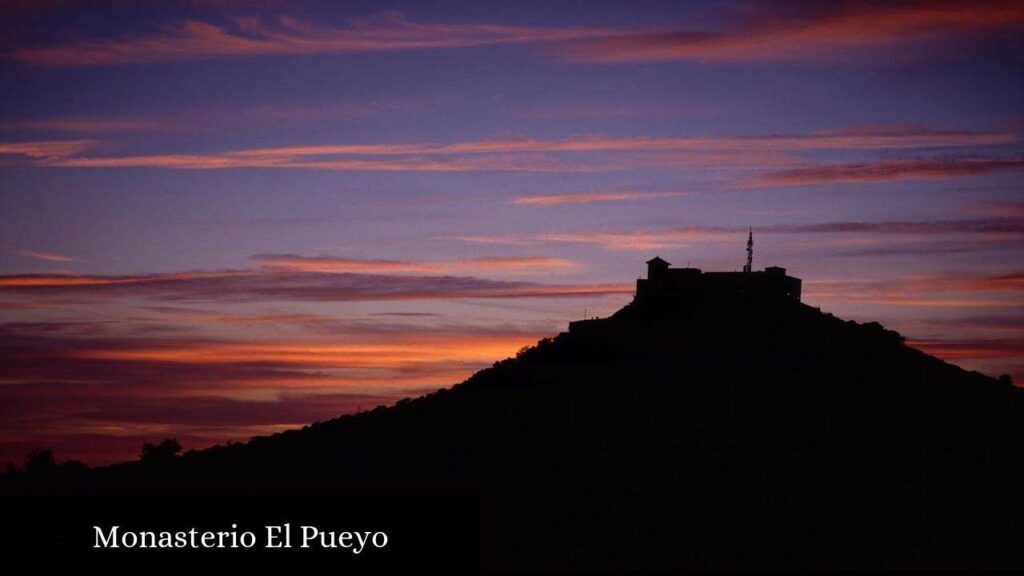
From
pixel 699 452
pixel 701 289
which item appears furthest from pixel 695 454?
pixel 701 289

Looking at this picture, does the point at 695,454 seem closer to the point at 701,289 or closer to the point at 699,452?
the point at 699,452

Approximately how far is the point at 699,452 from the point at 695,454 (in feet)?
1.07

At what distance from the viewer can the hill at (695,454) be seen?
64.8 m

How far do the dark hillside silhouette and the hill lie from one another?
13 centimetres

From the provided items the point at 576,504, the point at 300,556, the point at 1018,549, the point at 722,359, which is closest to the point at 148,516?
the point at 300,556

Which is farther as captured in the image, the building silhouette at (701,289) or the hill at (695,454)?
the building silhouette at (701,289)

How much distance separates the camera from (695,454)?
241 ft

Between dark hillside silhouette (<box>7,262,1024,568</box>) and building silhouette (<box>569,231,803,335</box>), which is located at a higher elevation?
building silhouette (<box>569,231,803,335</box>)

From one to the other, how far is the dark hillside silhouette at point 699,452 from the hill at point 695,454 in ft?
0.44

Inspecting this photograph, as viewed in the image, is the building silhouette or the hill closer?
the hill

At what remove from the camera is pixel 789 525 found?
65.8 m

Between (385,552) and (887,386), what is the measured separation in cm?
3581

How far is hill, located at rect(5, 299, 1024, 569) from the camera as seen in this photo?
6481 centimetres

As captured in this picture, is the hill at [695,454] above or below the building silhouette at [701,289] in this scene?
below
